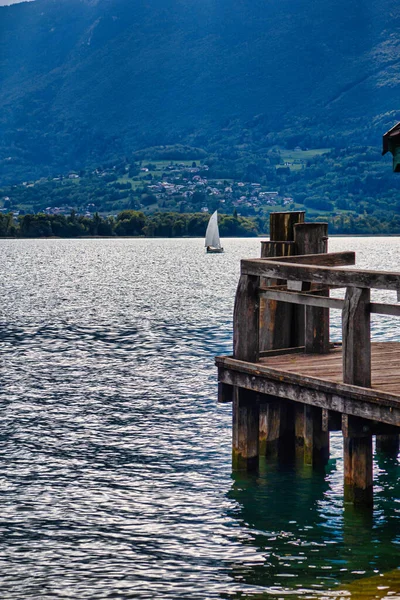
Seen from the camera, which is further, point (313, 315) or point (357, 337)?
point (313, 315)

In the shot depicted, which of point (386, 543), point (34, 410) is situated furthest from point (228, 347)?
point (386, 543)

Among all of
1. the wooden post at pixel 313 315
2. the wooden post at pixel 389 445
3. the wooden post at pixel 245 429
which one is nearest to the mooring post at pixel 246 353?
the wooden post at pixel 245 429

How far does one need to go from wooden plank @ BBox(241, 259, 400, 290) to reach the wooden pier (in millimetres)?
16

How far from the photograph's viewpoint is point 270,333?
57.1ft

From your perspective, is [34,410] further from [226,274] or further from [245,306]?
[226,274]

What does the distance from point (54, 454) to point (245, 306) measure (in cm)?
739

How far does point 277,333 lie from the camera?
17.4m

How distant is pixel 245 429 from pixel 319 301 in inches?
116

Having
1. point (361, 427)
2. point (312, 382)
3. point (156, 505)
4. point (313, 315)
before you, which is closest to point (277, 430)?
point (313, 315)

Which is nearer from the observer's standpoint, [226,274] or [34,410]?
[34,410]

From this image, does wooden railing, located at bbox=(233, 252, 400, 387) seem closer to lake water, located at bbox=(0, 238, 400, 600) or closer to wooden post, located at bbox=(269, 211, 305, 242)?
wooden post, located at bbox=(269, 211, 305, 242)

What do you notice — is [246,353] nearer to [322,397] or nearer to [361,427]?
[322,397]

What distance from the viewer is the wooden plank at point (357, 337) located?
45.0ft

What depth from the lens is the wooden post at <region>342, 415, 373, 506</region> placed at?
45.6 ft
